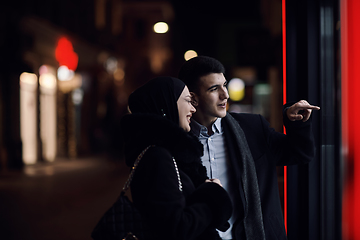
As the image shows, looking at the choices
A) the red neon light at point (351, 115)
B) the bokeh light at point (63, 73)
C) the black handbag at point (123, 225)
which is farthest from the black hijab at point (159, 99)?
the bokeh light at point (63, 73)

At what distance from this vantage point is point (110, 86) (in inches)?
892

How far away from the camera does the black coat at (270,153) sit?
211 centimetres

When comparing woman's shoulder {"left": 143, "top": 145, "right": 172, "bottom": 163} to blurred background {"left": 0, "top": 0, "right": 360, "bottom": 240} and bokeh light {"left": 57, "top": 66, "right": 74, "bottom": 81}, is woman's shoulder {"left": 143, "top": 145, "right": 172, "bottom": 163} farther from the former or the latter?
bokeh light {"left": 57, "top": 66, "right": 74, "bottom": 81}

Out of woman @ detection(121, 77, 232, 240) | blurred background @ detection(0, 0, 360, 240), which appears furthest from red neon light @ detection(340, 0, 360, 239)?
woman @ detection(121, 77, 232, 240)

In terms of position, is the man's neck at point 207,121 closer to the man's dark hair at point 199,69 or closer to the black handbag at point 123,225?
the man's dark hair at point 199,69

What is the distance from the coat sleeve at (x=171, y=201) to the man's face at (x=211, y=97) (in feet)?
1.94

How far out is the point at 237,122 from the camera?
243cm

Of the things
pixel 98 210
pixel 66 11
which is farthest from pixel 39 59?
pixel 98 210

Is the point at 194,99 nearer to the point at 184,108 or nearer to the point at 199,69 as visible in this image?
the point at 199,69

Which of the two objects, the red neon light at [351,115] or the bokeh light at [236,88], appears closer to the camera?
the red neon light at [351,115]

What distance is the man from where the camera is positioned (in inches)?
83.2

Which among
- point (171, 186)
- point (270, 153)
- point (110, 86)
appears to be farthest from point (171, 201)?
point (110, 86)

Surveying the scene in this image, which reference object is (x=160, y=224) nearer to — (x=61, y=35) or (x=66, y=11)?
(x=61, y=35)

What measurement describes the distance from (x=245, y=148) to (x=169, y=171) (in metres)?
0.70
